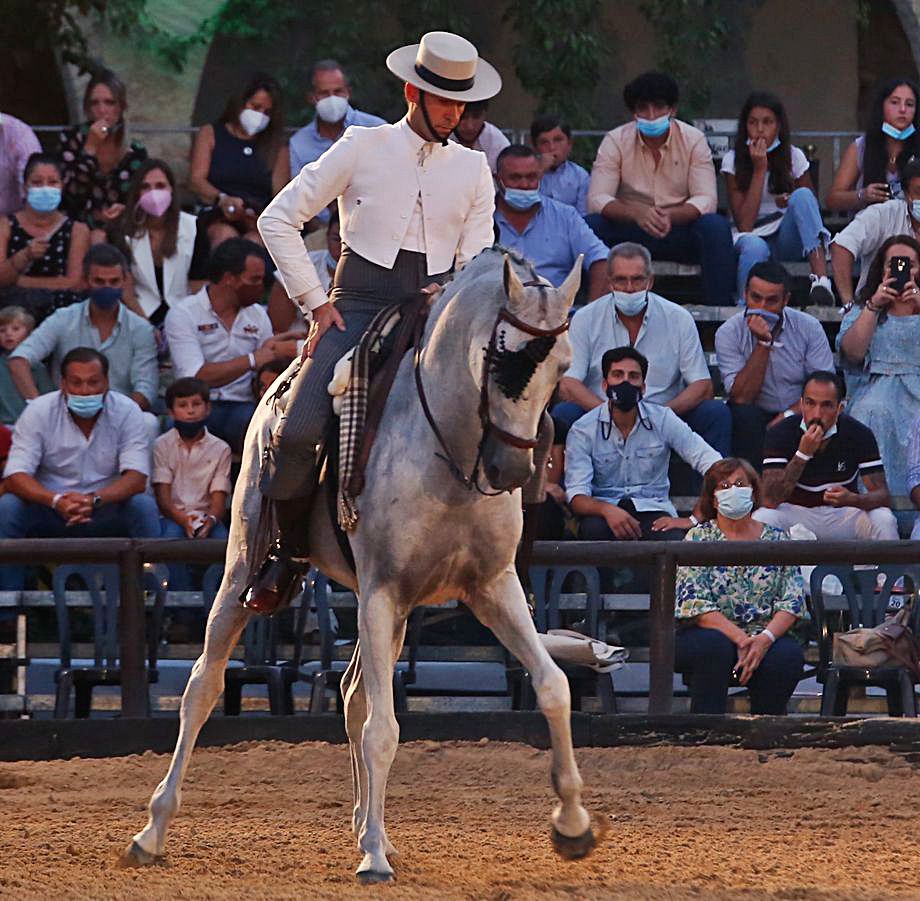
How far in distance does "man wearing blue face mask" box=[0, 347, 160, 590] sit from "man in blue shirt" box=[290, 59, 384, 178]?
2.84 meters

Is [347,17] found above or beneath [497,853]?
above

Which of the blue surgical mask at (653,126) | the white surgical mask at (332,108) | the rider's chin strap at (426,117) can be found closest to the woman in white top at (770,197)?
the blue surgical mask at (653,126)

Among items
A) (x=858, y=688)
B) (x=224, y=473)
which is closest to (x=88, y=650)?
(x=224, y=473)

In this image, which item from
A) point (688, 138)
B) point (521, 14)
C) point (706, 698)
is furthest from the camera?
point (521, 14)

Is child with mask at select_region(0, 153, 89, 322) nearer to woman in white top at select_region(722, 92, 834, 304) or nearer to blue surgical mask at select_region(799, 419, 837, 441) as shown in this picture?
woman in white top at select_region(722, 92, 834, 304)

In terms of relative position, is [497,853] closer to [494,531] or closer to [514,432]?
[494,531]

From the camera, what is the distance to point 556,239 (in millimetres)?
12633

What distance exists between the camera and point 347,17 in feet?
60.8

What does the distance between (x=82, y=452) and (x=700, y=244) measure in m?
4.37

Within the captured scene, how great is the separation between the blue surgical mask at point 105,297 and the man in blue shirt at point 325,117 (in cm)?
192

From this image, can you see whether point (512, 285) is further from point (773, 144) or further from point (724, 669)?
point (773, 144)

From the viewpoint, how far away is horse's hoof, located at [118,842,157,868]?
6.88 metres

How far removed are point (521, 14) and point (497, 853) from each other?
12432mm

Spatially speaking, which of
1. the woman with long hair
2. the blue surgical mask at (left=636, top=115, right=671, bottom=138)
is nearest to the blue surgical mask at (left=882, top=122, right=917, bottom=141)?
the woman with long hair
